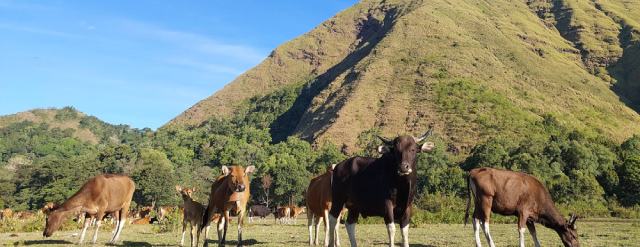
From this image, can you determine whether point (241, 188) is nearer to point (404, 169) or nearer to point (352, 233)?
point (352, 233)

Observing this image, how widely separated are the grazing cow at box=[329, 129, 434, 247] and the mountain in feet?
303

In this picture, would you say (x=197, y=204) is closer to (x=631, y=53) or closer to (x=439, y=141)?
(x=439, y=141)

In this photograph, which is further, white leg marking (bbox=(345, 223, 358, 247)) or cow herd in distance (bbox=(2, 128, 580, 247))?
white leg marking (bbox=(345, 223, 358, 247))

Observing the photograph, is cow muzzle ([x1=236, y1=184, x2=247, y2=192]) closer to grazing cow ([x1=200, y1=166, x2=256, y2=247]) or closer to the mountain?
grazing cow ([x1=200, y1=166, x2=256, y2=247])

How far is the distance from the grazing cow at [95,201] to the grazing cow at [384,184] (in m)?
8.36

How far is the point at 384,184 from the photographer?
990cm

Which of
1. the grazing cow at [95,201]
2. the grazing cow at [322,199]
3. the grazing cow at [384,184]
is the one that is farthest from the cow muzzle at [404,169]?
the grazing cow at [95,201]

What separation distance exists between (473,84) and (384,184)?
121 metres

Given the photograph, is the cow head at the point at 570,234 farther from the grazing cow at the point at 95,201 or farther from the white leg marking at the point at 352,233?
the grazing cow at the point at 95,201

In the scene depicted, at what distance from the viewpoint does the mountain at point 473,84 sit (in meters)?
111

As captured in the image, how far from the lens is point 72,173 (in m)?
91.9

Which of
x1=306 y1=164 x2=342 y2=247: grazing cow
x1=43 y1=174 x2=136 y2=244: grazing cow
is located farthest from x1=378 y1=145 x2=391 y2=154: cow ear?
x1=43 y1=174 x2=136 y2=244: grazing cow

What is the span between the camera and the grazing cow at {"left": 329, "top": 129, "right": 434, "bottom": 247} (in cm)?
954

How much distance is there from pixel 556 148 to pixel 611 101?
75635 mm
